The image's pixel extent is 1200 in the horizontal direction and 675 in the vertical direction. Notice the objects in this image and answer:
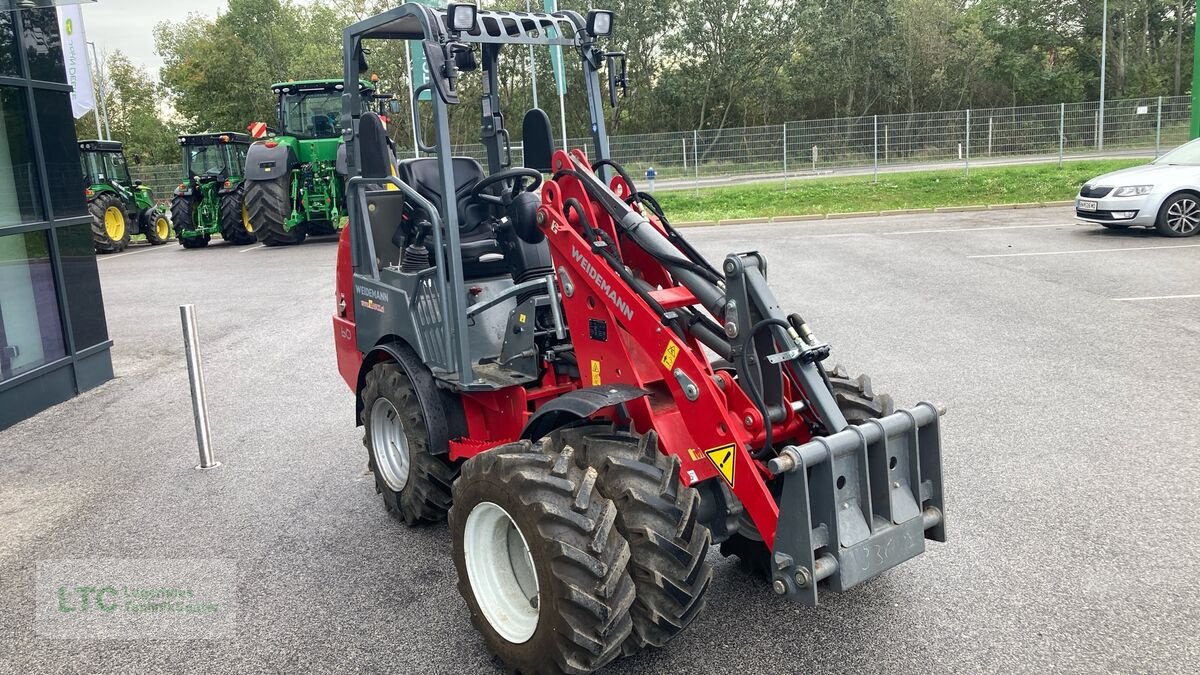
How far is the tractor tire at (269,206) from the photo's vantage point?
19141 millimetres

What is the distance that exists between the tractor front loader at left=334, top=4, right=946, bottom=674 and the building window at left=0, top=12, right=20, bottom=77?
15.3 feet

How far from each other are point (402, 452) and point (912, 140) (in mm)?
25482

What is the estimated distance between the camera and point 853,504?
10.4 feet

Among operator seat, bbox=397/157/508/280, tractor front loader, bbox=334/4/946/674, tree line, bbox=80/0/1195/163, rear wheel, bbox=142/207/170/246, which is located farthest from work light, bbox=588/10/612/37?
tree line, bbox=80/0/1195/163

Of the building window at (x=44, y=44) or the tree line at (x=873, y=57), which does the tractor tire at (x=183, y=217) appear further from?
the tree line at (x=873, y=57)

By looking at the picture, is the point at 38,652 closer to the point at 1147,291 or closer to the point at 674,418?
the point at 674,418

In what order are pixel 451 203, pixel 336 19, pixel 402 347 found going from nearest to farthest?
1. pixel 451 203
2. pixel 402 347
3. pixel 336 19

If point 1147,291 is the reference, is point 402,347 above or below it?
above

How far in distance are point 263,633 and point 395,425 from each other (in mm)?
1499

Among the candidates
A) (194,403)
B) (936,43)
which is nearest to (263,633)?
(194,403)

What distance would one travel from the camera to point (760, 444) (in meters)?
3.54

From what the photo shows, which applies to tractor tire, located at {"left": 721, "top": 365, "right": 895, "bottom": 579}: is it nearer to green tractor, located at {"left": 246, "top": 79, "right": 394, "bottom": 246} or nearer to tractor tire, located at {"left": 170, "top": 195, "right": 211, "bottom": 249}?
green tractor, located at {"left": 246, "top": 79, "right": 394, "bottom": 246}

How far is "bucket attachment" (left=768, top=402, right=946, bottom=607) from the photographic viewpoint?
119 inches

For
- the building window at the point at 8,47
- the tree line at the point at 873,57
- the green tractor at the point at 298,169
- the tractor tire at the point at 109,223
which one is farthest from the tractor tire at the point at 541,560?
the tree line at the point at 873,57
